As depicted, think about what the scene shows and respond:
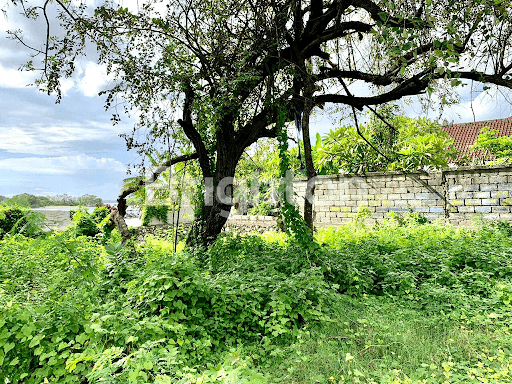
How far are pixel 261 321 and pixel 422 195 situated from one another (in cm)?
776

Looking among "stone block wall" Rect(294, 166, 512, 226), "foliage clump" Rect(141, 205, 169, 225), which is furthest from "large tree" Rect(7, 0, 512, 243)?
"foliage clump" Rect(141, 205, 169, 225)

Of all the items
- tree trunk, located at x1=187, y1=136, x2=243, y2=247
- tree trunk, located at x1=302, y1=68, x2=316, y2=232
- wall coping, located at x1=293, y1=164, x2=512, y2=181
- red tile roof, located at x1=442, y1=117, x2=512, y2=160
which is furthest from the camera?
red tile roof, located at x1=442, y1=117, x2=512, y2=160

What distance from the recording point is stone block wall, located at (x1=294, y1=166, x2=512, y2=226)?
884cm

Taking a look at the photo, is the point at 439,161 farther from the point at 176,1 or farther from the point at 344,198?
the point at 176,1

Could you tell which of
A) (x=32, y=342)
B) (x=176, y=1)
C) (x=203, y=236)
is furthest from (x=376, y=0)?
(x=32, y=342)

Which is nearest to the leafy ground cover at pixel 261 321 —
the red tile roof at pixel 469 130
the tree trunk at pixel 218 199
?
the tree trunk at pixel 218 199

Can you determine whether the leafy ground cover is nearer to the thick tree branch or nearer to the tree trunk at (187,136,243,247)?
the tree trunk at (187,136,243,247)

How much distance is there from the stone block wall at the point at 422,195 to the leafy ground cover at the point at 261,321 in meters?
4.04

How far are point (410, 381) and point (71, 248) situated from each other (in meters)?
3.24

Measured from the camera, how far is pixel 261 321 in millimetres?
3639

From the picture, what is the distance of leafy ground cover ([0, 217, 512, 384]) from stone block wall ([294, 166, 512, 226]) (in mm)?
4044

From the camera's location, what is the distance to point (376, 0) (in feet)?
20.8

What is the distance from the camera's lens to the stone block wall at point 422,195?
8.84 meters

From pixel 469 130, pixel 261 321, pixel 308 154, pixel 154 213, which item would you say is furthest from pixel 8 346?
pixel 469 130
